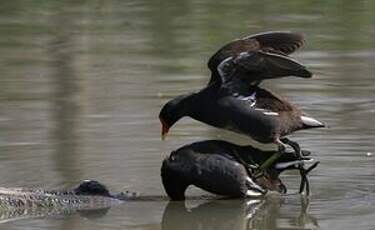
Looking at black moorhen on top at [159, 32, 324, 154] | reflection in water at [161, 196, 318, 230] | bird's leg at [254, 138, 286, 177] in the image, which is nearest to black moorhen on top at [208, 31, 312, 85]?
black moorhen on top at [159, 32, 324, 154]

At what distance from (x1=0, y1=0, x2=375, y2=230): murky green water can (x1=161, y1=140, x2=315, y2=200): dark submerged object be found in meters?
0.11

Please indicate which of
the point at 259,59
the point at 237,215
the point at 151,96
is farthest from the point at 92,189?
the point at 151,96

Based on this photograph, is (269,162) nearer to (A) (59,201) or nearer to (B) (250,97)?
(B) (250,97)

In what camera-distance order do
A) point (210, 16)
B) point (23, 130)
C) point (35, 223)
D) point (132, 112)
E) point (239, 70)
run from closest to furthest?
1. point (35, 223)
2. point (239, 70)
3. point (23, 130)
4. point (132, 112)
5. point (210, 16)

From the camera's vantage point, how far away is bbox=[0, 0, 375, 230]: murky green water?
25.8 ft

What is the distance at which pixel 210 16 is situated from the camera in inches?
632

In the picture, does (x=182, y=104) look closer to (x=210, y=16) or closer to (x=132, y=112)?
(x=132, y=112)

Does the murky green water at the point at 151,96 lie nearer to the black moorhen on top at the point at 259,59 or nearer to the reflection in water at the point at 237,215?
the reflection in water at the point at 237,215

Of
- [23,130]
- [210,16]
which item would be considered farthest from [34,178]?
[210,16]

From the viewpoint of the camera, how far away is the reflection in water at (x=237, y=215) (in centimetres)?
752

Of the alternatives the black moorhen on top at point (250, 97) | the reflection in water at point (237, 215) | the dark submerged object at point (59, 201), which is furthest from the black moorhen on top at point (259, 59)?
the dark submerged object at point (59, 201)

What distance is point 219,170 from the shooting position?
793cm

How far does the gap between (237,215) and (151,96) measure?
3539mm

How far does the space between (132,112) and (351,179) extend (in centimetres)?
271
